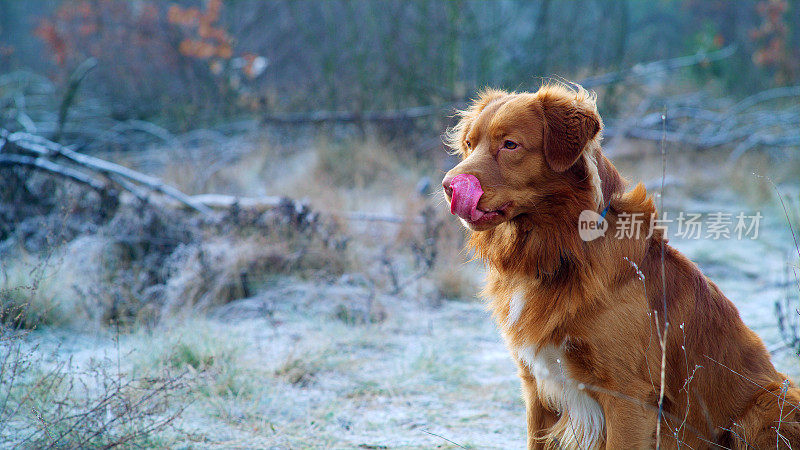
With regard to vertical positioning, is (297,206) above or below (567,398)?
above

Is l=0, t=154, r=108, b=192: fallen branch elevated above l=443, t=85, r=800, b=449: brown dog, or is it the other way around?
l=0, t=154, r=108, b=192: fallen branch

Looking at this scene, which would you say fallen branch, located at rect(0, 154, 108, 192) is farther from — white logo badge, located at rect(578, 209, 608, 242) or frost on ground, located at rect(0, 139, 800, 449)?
white logo badge, located at rect(578, 209, 608, 242)

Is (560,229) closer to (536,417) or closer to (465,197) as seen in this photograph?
(465,197)

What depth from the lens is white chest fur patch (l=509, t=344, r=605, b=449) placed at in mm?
2227

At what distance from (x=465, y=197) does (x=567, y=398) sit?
891 mm

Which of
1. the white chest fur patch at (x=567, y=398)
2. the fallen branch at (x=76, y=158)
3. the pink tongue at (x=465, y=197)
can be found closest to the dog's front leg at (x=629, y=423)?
the white chest fur patch at (x=567, y=398)

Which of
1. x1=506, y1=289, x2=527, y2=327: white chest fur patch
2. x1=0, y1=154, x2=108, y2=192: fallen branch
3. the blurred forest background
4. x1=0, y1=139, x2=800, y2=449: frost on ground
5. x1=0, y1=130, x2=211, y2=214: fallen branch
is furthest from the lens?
x1=0, y1=130, x2=211, y2=214: fallen branch

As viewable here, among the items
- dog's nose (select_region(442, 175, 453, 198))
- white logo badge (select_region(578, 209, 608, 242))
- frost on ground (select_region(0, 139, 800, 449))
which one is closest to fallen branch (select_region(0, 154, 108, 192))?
frost on ground (select_region(0, 139, 800, 449))

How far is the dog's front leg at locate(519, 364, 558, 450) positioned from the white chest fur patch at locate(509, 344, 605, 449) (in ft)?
0.31

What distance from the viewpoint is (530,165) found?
2.30m

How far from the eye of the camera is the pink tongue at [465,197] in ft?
7.16

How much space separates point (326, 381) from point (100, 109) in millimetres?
8812

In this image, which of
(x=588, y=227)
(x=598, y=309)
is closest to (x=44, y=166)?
(x=588, y=227)

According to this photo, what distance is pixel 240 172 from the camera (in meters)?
8.12
